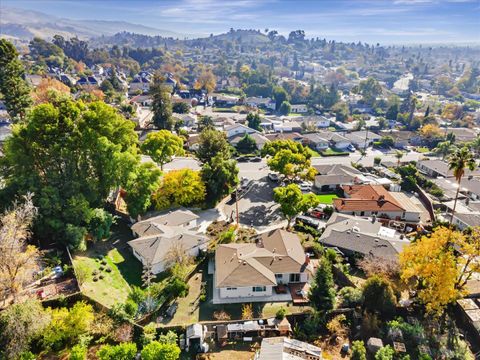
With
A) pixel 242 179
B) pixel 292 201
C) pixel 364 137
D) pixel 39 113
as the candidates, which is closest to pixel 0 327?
pixel 39 113

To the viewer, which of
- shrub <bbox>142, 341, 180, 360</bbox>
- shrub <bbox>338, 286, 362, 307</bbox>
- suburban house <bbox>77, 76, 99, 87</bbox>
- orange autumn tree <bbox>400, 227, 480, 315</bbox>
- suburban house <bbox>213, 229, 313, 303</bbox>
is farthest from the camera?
suburban house <bbox>77, 76, 99, 87</bbox>

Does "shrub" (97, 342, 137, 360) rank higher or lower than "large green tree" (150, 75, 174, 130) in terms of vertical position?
lower

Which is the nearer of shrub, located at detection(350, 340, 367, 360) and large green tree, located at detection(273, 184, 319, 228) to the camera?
shrub, located at detection(350, 340, 367, 360)

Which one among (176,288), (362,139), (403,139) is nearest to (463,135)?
(403,139)

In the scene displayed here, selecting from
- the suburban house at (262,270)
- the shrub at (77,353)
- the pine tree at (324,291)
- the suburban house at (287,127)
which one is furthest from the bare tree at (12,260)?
the suburban house at (287,127)

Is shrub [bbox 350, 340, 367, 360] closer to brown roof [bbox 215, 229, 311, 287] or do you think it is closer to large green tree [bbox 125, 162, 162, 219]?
brown roof [bbox 215, 229, 311, 287]

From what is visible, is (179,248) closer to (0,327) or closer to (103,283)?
(103,283)

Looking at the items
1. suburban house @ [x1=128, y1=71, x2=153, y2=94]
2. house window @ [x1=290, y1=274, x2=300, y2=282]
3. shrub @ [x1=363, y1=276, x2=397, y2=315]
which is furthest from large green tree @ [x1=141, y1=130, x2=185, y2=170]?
suburban house @ [x1=128, y1=71, x2=153, y2=94]
